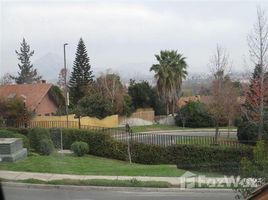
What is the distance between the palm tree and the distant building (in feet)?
46.4

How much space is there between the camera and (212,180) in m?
15.6

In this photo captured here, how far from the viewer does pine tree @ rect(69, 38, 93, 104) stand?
65875 mm

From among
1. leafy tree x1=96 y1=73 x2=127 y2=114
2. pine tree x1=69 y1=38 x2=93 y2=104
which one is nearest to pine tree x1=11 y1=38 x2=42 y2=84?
pine tree x1=69 y1=38 x2=93 y2=104

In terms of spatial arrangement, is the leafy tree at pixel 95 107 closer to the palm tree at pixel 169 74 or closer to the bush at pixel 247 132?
the palm tree at pixel 169 74

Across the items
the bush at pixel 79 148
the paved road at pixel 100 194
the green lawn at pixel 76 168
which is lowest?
the paved road at pixel 100 194

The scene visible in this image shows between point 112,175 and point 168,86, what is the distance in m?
40.2

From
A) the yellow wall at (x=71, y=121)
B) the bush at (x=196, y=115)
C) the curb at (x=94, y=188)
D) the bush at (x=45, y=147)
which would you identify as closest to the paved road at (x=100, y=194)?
the curb at (x=94, y=188)

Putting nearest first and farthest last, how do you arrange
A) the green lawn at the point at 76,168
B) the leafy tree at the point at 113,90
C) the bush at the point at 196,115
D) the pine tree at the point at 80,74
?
the green lawn at the point at 76,168 → the bush at the point at 196,115 → the leafy tree at the point at 113,90 → the pine tree at the point at 80,74

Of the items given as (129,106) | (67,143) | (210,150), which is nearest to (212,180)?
(210,150)

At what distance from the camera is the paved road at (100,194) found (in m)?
12.8

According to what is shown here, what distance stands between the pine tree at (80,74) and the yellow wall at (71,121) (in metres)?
18.7

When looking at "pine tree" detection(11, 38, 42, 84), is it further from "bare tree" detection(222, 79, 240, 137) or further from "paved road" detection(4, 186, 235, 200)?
"paved road" detection(4, 186, 235, 200)

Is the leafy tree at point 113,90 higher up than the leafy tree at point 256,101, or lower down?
higher up

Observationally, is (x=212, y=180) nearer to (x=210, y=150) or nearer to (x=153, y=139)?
(x=210, y=150)
